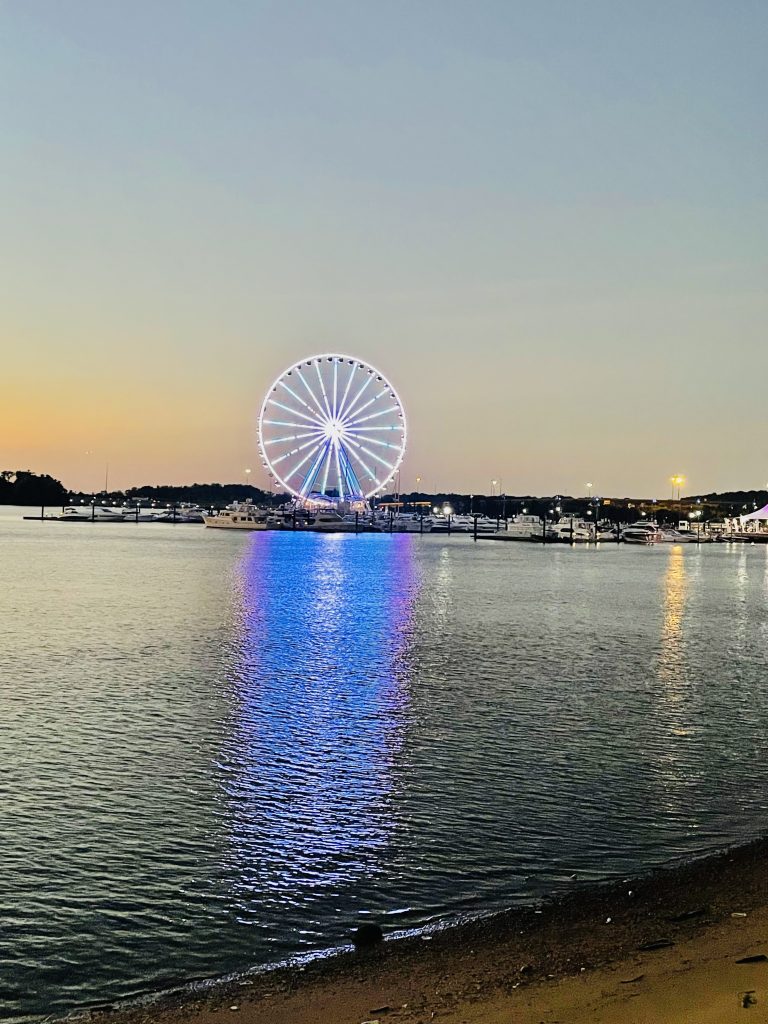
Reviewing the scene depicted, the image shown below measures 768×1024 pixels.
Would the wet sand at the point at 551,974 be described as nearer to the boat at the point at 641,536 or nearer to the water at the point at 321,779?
the water at the point at 321,779

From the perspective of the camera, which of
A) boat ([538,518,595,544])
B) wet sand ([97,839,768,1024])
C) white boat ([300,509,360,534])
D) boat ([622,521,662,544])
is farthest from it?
boat ([622,521,662,544])

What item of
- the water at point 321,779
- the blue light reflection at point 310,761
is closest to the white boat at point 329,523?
the blue light reflection at point 310,761

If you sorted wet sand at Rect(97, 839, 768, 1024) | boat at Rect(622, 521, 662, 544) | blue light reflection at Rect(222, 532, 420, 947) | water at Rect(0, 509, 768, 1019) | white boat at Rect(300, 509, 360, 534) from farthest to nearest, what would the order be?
boat at Rect(622, 521, 662, 544) < white boat at Rect(300, 509, 360, 534) < blue light reflection at Rect(222, 532, 420, 947) < water at Rect(0, 509, 768, 1019) < wet sand at Rect(97, 839, 768, 1024)

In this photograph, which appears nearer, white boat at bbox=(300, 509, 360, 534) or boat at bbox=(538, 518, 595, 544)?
boat at bbox=(538, 518, 595, 544)

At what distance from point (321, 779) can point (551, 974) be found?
7759mm

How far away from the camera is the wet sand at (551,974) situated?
21.9ft

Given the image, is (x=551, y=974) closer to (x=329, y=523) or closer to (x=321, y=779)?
(x=321, y=779)

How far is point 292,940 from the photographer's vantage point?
8961 millimetres

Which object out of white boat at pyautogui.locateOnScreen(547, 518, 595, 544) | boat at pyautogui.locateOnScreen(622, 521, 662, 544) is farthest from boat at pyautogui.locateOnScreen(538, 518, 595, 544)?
boat at pyautogui.locateOnScreen(622, 521, 662, 544)

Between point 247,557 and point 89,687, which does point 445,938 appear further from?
point 247,557

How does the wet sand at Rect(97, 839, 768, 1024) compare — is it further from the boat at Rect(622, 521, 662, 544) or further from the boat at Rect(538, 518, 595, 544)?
the boat at Rect(622, 521, 662, 544)

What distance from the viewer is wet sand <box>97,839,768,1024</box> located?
262 inches

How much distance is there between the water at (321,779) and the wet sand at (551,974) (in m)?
0.68

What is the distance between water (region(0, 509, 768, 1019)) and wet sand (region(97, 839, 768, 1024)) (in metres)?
0.68
